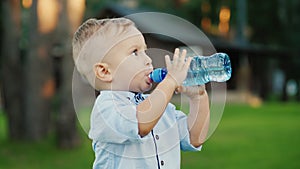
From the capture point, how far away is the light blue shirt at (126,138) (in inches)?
84.9

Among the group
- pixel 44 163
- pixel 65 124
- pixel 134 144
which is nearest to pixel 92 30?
pixel 134 144

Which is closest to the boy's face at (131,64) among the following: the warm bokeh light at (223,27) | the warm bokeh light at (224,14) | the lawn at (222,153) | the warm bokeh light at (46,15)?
the lawn at (222,153)

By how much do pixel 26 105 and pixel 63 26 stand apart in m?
2.10

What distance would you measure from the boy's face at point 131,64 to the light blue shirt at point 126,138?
0.16 feet

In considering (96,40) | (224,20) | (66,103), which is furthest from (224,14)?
(96,40)

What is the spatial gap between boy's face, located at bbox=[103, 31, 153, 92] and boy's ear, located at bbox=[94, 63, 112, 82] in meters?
0.01

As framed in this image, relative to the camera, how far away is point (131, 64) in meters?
2.21

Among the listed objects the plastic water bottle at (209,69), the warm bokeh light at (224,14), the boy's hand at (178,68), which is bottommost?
the warm bokeh light at (224,14)

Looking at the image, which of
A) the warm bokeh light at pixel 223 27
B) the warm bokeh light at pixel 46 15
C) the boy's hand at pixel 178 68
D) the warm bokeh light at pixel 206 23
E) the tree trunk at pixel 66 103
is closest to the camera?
the boy's hand at pixel 178 68

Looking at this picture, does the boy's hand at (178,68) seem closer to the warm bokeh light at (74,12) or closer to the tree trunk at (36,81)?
the warm bokeh light at (74,12)

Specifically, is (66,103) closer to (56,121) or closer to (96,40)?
(56,121)

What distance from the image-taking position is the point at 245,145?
443 inches

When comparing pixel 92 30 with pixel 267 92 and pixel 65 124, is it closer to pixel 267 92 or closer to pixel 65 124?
pixel 65 124

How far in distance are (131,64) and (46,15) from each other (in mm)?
9679
